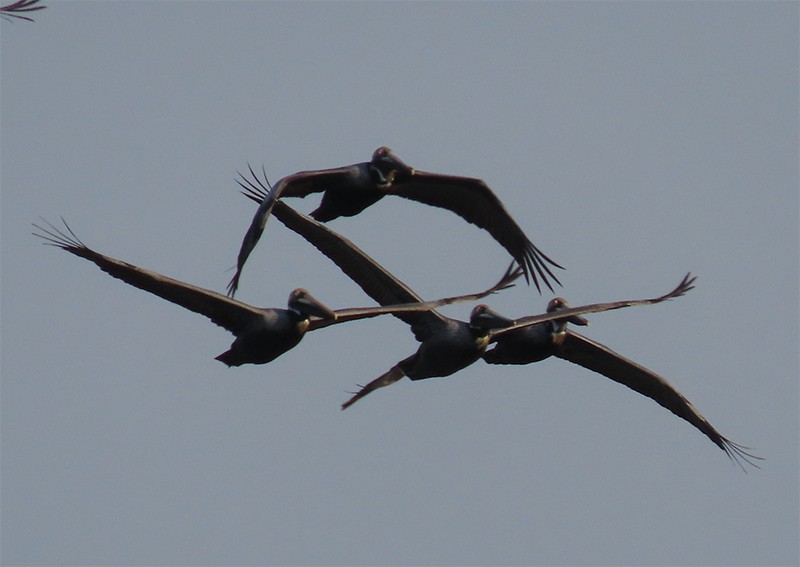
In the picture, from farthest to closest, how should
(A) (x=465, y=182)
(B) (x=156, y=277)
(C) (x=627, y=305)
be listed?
(A) (x=465, y=182) < (C) (x=627, y=305) < (B) (x=156, y=277)

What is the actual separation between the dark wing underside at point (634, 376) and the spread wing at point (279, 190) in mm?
2639

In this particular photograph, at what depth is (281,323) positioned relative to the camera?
16.5 metres

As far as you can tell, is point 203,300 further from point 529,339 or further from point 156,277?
point 529,339

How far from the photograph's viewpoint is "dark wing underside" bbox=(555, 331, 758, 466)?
18.6m

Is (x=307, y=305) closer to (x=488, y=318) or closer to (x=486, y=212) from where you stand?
(x=488, y=318)

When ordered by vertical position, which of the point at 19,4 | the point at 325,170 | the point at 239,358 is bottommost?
the point at 239,358

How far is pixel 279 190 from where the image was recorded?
1659 cm

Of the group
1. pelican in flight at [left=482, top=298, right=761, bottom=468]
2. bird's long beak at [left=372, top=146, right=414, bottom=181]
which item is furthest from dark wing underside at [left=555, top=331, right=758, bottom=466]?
bird's long beak at [left=372, top=146, right=414, bottom=181]

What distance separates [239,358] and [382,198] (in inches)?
89.8

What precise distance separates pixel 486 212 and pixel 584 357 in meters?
1.61

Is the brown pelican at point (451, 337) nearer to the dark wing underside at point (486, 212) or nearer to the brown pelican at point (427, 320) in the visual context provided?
the brown pelican at point (427, 320)

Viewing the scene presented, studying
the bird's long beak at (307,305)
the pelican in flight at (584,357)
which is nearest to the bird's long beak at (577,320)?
the pelican in flight at (584,357)

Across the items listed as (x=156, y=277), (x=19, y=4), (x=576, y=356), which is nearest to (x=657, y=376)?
(x=576, y=356)

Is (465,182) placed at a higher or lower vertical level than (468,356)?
higher
